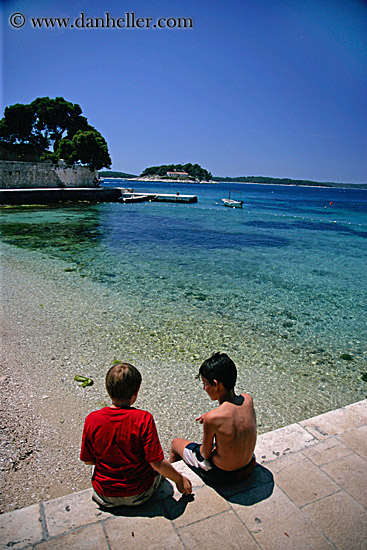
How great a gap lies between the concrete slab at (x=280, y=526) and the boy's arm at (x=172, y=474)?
1.07 feet

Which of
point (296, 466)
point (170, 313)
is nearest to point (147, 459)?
point (296, 466)

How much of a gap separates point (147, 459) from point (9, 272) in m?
9.28

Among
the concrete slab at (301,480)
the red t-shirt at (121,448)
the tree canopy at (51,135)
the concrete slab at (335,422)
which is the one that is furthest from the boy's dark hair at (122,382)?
the tree canopy at (51,135)

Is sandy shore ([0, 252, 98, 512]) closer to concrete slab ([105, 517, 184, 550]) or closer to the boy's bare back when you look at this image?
concrete slab ([105, 517, 184, 550])

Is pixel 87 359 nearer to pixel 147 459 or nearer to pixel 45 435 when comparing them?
pixel 45 435

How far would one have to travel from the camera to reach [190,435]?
3.87 m

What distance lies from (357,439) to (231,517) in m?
1.45

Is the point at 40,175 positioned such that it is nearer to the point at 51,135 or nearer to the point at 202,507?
the point at 51,135

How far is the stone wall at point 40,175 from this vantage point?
101ft

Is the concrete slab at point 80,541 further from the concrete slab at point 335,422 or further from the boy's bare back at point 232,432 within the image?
the concrete slab at point 335,422

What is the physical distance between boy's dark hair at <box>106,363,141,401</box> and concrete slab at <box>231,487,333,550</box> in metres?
1.05

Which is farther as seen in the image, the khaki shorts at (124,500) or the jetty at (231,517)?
the khaki shorts at (124,500)

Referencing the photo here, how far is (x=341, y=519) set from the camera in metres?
2.21

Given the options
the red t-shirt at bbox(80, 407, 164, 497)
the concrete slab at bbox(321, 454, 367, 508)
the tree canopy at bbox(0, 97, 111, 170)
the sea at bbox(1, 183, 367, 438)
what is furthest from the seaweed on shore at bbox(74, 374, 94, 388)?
the tree canopy at bbox(0, 97, 111, 170)
